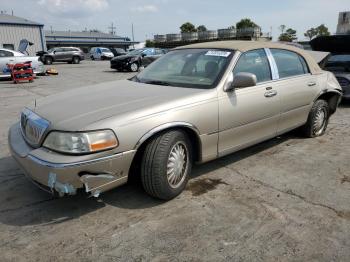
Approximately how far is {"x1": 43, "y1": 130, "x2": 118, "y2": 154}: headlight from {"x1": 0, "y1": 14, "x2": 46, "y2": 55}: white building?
36033 mm

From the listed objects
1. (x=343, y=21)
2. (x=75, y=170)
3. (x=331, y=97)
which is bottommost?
(x=75, y=170)

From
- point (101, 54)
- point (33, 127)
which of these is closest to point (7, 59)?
point (33, 127)

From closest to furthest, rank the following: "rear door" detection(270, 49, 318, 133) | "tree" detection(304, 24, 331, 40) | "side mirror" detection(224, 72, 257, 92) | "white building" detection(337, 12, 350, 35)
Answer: "side mirror" detection(224, 72, 257, 92)
"rear door" detection(270, 49, 318, 133)
"white building" detection(337, 12, 350, 35)
"tree" detection(304, 24, 331, 40)

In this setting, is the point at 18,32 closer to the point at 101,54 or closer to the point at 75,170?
the point at 101,54

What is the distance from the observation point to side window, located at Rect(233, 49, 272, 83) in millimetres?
3925

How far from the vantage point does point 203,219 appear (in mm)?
3039

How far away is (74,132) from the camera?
2781 millimetres

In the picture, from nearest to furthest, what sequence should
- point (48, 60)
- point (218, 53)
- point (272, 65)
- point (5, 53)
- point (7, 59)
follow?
point (218, 53)
point (272, 65)
point (7, 59)
point (5, 53)
point (48, 60)

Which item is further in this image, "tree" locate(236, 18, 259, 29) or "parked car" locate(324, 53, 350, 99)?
"tree" locate(236, 18, 259, 29)

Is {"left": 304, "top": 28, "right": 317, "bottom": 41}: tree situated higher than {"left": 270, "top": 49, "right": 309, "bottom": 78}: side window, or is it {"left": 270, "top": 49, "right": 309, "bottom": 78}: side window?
{"left": 304, "top": 28, "right": 317, "bottom": 41}: tree

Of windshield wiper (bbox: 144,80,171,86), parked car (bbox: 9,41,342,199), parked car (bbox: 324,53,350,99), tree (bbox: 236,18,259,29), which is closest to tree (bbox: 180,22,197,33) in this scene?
tree (bbox: 236,18,259,29)

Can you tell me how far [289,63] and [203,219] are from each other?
2.77m

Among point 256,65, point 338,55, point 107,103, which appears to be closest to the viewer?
point 107,103

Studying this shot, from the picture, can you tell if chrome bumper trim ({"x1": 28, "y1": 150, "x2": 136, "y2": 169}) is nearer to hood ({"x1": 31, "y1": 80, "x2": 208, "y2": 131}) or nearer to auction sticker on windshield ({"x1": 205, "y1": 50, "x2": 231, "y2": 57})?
hood ({"x1": 31, "y1": 80, "x2": 208, "y2": 131})
